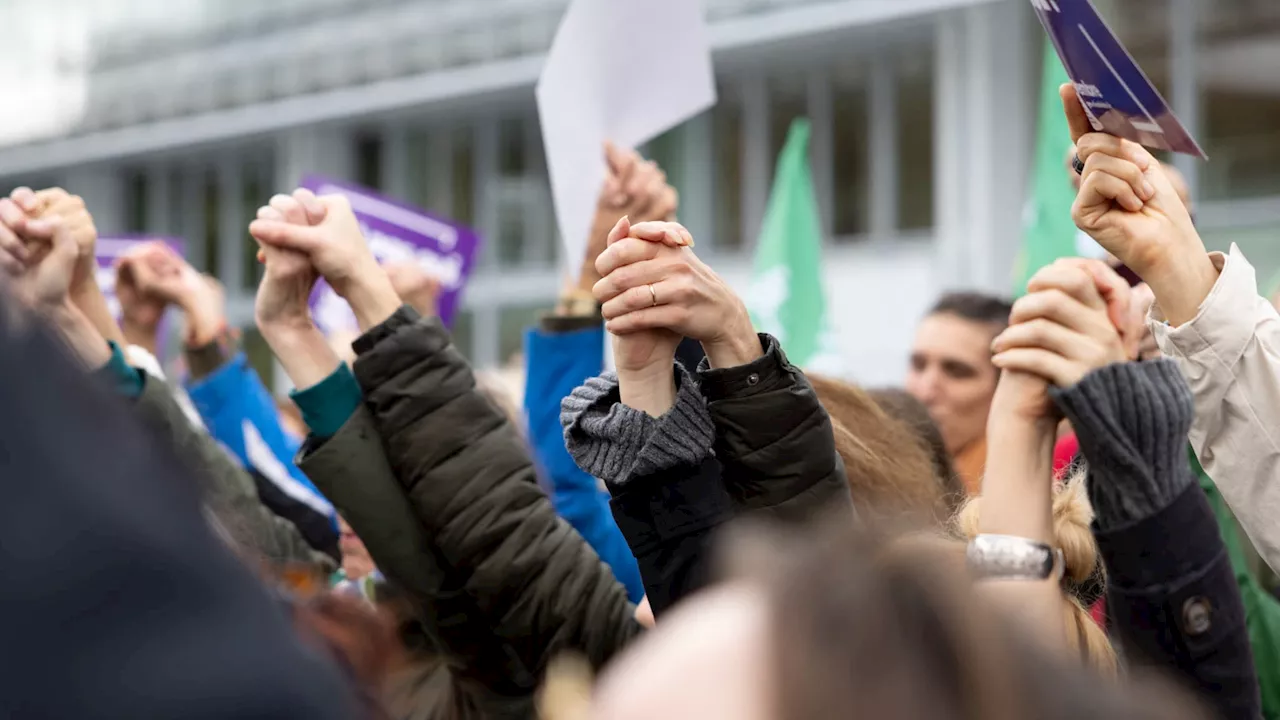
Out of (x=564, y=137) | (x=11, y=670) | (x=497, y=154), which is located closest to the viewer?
(x=11, y=670)

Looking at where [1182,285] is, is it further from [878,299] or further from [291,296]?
[878,299]

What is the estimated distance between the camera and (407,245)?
4.55 m

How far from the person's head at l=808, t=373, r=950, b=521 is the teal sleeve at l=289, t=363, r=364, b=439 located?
61 cm

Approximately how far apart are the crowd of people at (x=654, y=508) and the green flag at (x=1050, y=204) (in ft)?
5.45

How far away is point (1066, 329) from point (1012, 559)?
A: 19 cm

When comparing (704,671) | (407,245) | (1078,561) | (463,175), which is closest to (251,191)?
(463,175)

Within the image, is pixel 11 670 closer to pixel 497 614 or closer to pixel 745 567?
pixel 745 567

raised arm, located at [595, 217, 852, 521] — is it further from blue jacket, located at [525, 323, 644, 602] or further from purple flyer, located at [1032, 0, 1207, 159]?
blue jacket, located at [525, 323, 644, 602]

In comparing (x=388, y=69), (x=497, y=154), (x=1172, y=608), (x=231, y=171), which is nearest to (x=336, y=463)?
(x=1172, y=608)

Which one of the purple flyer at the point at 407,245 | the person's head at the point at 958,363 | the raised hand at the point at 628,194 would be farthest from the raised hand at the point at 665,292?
the purple flyer at the point at 407,245

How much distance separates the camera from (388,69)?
14797 millimetres

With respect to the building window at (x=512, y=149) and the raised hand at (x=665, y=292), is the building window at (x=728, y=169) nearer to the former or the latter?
the building window at (x=512, y=149)

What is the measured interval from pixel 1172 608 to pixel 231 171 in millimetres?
16516

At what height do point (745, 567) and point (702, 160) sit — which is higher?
point (745, 567)
